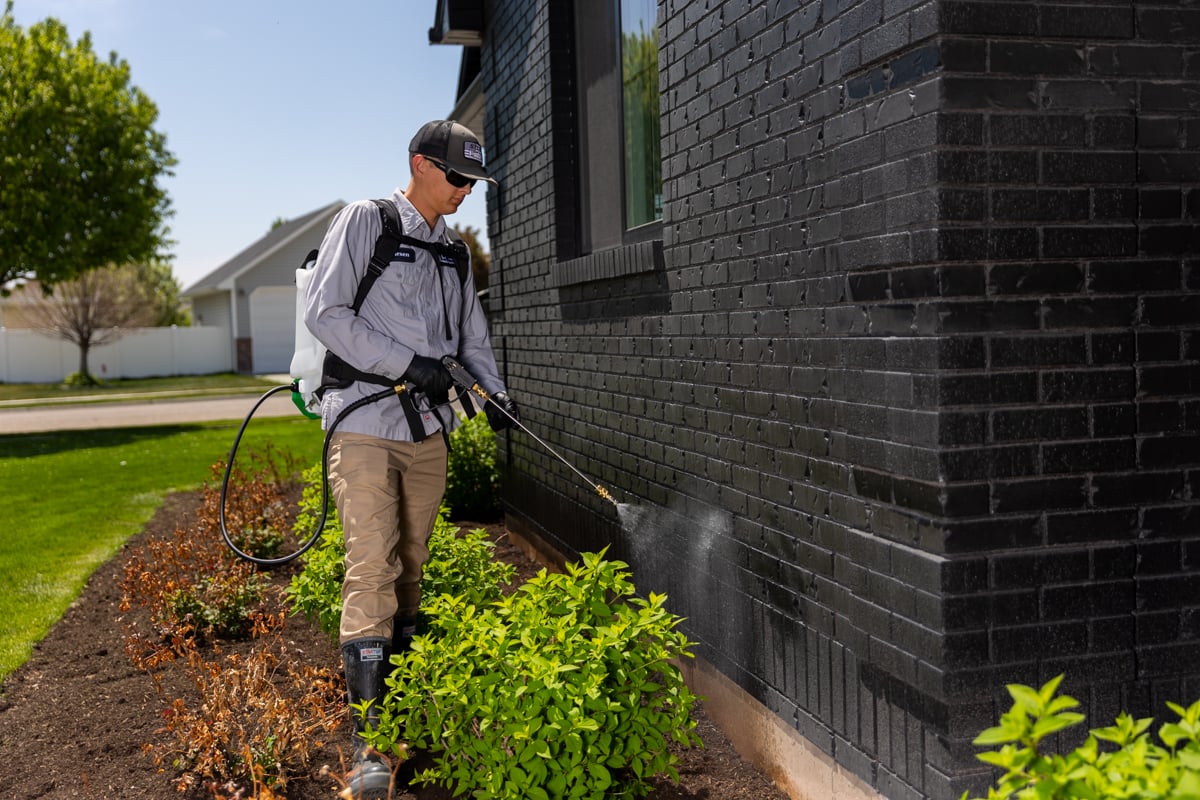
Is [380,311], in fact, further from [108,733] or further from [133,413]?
[133,413]

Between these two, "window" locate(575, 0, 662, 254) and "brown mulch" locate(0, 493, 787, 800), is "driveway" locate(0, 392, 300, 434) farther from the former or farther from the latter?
"window" locate(575, 0, 662, 254)

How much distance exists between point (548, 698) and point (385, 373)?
A: 1.43 metres

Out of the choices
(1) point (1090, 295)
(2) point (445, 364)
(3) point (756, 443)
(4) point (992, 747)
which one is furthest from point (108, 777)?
(1) point (1090, 295)

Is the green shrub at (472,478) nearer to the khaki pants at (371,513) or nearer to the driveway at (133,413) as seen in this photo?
the khaki pants at (371,513)

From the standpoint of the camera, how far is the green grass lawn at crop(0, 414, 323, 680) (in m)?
6.88

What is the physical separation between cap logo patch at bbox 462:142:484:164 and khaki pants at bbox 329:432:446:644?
3.53 ft

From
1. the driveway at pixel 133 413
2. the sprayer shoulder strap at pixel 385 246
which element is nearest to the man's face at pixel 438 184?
the sprayer shoulder strap at pixel 385 246

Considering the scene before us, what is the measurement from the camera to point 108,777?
155 inches

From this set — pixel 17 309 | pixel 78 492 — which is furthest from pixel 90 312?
pixel 78 492

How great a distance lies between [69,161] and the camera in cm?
2094

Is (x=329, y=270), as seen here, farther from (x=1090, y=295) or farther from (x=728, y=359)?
(x=1090, y=295)

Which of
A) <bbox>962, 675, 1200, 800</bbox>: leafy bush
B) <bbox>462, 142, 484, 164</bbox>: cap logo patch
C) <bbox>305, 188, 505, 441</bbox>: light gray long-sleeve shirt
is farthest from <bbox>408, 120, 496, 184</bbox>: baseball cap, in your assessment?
<bbox>962, 675, 1200, 800</bbox>: leafy bush

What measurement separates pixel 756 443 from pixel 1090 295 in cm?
127

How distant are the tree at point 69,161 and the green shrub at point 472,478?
1515cm
